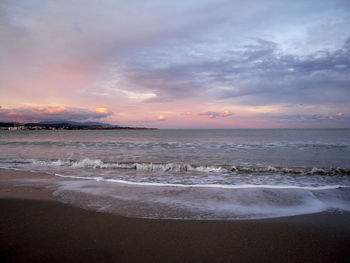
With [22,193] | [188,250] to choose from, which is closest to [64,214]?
[22,193]

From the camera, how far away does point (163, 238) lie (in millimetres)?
3676

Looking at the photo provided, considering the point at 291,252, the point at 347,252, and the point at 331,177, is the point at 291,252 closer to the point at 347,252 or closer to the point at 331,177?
the point at 347,252

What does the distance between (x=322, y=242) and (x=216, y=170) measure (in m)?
8.14

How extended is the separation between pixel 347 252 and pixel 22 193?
27.3 ft

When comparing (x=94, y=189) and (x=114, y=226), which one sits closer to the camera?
(x=114, y=226)

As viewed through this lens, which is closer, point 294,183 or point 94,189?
point 94,189

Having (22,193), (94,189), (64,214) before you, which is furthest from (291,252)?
(22,193)

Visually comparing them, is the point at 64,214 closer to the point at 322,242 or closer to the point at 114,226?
the point at 114,226

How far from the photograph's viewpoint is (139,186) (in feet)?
25.4

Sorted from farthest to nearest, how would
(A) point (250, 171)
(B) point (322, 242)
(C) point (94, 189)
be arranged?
(A) point (250, 171) < (C) point (94, 189) < (B) point (322, 242)

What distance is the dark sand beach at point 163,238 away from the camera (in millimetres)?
3113

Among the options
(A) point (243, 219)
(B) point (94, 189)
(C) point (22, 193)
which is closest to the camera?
(A) point (243, 219)

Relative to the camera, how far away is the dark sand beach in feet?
10.2

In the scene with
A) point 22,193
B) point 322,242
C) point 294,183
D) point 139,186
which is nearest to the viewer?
point 322,242
